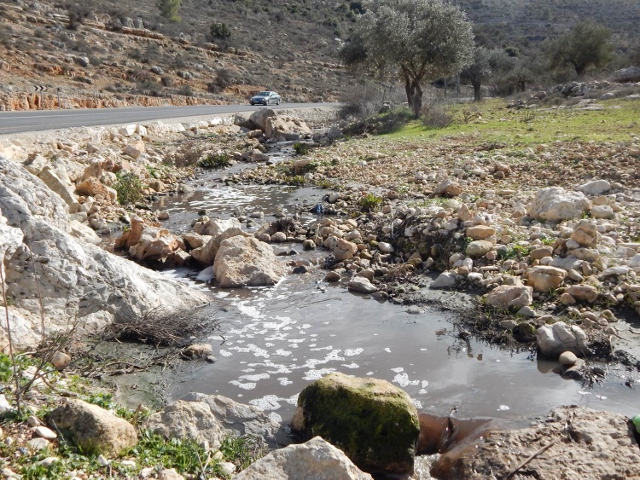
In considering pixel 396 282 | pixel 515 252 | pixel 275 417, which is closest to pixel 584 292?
pixel 515 252

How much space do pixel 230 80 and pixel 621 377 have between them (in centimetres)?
4638

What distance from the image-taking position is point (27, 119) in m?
19.4

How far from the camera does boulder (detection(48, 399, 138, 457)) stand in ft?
12.1

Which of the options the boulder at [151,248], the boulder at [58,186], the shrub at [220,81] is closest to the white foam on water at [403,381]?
the boulder at [151,248]

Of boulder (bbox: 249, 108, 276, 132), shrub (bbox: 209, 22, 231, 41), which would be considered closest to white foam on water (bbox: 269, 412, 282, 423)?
boulder (bbox: 249, 108, 276, 132)

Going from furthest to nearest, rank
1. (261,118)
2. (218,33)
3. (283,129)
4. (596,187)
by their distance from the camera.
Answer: (218,33) < (261,118) < (283,129) < (596,187)

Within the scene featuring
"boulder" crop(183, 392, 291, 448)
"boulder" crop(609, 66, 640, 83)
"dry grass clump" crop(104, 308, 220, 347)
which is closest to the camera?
"boulder" crop(183, 392, 291, 448)

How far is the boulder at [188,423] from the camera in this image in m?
4.20

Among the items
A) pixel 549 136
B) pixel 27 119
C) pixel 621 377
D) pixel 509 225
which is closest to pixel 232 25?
pixel 27 119

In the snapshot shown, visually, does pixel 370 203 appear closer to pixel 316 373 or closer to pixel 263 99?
pixel 316 373

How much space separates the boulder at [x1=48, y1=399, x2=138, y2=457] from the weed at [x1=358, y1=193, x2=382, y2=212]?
883 centimetres

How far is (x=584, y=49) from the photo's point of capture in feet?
Result: 138

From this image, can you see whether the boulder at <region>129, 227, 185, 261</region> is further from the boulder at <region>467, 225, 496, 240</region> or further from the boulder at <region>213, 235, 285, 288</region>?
the boulder at <region>467, 225, 496, 240</region>

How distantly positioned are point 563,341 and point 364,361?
194 centimetres
